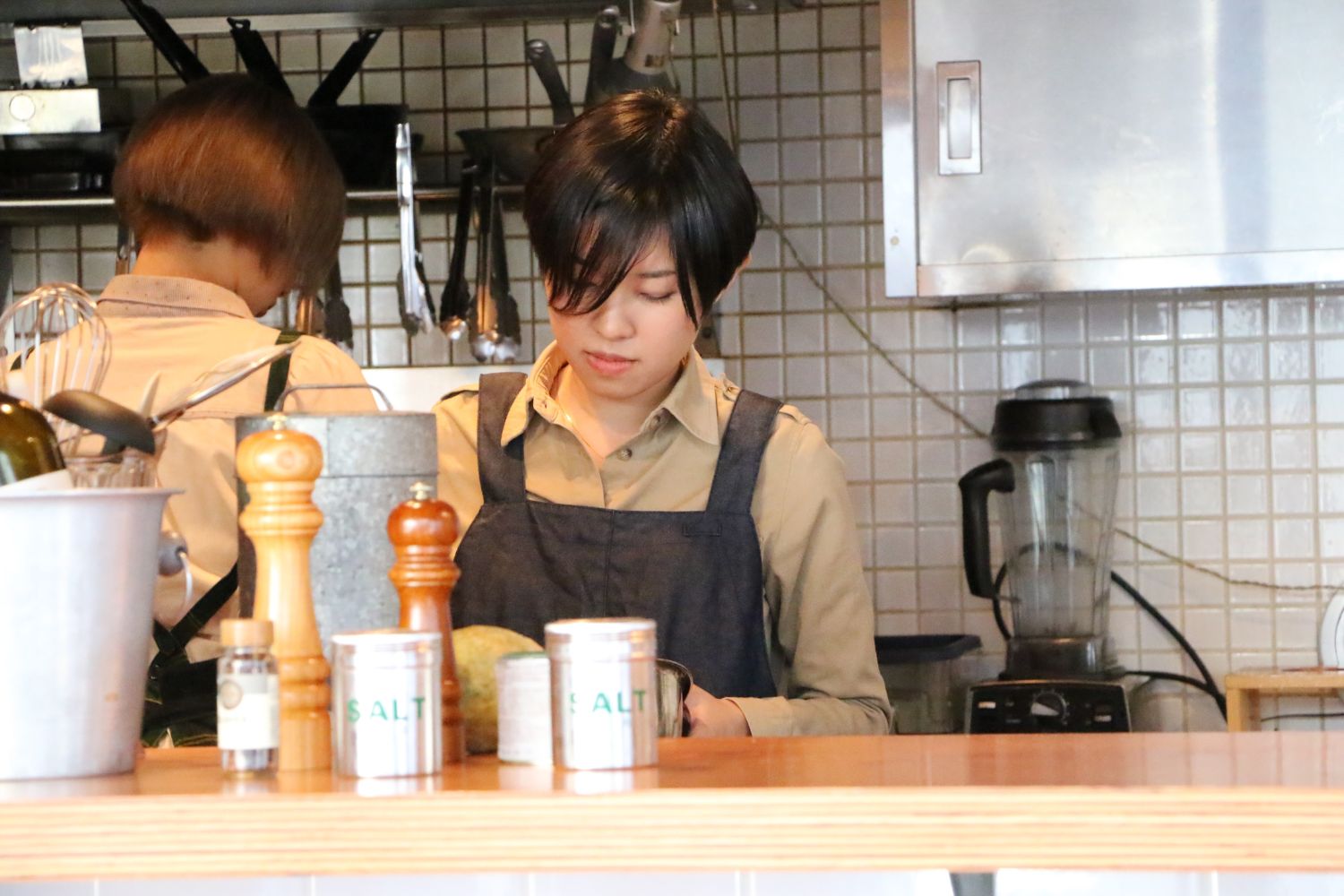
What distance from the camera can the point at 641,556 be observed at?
1.38m

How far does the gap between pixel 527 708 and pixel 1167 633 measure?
1.75m

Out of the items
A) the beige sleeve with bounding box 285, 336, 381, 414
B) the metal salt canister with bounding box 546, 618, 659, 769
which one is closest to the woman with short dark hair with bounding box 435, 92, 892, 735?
the beige sleeve with bounding box 285, 336, 381, 414

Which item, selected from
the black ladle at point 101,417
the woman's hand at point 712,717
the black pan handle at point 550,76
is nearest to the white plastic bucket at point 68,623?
the black ladle at point 101,417

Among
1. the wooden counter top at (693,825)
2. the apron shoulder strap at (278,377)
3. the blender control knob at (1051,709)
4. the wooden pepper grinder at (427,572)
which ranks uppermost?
the apron shoulder strap at (278,377)

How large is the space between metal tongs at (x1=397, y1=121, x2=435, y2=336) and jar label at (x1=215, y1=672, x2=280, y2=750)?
135 cm

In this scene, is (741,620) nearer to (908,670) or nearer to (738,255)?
(738,255)

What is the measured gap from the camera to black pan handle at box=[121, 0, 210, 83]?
2129mm

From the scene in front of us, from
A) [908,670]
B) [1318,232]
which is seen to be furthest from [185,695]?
[1318,232]

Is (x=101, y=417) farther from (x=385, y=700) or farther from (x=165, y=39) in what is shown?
(x=165, y=39)

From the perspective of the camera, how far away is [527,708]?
2.72 ft

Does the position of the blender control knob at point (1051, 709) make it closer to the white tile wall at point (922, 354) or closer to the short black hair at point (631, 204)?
the white tile wall at point (922, 354)

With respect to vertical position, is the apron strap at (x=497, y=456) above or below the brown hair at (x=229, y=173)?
below

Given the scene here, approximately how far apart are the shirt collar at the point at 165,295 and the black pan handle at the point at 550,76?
61 cm

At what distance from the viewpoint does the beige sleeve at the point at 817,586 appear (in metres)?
1.34
